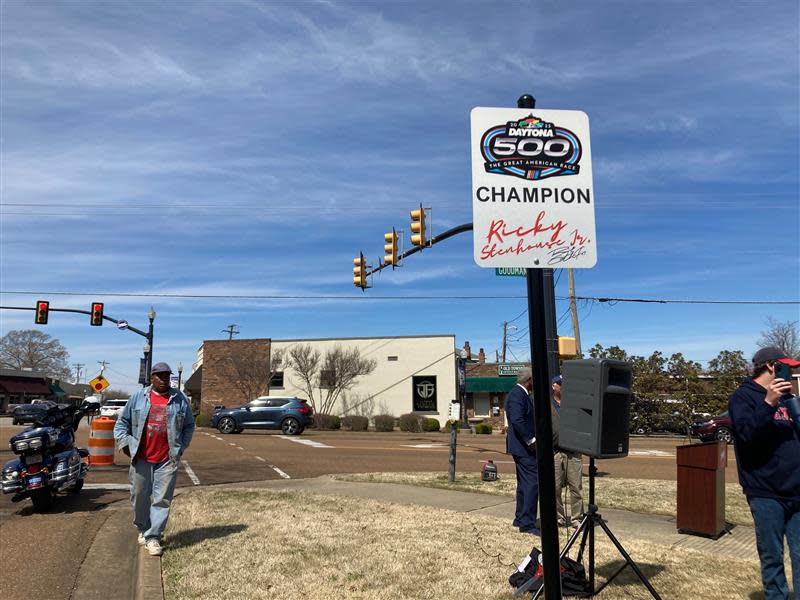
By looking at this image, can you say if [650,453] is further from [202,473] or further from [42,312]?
[42,312]

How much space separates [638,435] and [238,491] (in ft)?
96.0

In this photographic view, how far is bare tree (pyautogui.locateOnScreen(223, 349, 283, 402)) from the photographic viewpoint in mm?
46250

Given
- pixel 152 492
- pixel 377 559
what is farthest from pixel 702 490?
pixel 152 492

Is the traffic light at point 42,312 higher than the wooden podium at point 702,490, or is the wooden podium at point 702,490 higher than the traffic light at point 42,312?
the traffic light at point 42,312

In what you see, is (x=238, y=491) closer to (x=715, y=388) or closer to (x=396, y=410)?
(x=715, y=388)

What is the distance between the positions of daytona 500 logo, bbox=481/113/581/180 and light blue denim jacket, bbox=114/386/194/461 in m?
4.63

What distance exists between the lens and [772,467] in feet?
13.9

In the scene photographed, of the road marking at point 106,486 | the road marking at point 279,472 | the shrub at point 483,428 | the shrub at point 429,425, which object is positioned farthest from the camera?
the shrub at point 429,425

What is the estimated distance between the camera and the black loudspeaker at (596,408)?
12.4 ft

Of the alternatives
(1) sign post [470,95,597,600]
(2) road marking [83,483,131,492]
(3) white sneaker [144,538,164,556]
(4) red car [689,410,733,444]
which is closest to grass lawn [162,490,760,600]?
(3) white sneaker [144,538,164,556]

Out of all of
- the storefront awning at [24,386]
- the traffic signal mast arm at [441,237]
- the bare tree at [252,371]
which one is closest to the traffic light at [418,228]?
the traffic signal mast arm at [441,237]

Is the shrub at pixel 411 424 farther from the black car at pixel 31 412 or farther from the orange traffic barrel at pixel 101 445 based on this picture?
the black car at pixel 31 412

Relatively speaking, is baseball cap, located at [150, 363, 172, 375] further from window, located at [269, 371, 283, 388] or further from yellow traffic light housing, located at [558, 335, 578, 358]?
window, located at [269, 371, 283, 388]

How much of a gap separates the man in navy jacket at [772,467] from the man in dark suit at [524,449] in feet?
9.10
